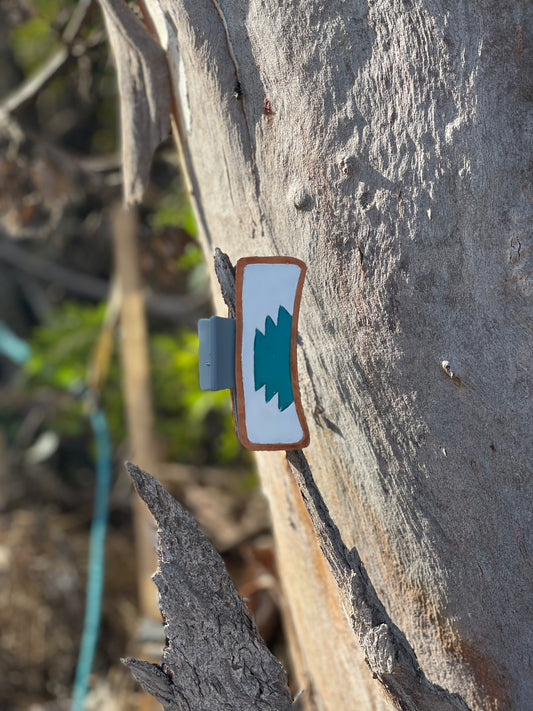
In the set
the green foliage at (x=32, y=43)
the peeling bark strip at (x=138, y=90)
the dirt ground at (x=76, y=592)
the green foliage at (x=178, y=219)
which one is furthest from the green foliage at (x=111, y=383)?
the peeling bark strip at (x=138, y=90)

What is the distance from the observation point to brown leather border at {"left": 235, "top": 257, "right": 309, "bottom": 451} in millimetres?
983

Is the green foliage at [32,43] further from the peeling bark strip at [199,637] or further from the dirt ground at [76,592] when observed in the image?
the peeling bark strip at [199,637]

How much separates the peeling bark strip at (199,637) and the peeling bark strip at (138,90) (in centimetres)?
Answer: 71

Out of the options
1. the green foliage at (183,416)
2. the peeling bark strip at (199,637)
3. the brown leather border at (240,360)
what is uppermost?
the brown leather border at (240,360)

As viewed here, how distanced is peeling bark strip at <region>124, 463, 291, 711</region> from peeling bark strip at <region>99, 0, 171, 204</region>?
71 cm

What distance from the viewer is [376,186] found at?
98 centimetres

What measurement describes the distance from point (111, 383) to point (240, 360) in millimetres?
3452

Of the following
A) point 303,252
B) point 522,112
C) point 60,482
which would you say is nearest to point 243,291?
point 303,252

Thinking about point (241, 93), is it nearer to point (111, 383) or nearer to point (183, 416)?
point (111, 383)

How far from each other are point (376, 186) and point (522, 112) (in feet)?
0.75

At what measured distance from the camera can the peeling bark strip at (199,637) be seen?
99cm

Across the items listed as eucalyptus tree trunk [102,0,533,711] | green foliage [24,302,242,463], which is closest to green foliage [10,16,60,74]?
green foliage [24,302,242,463]

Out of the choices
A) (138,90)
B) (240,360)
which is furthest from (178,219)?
(240,360)

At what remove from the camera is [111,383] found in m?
4.31
